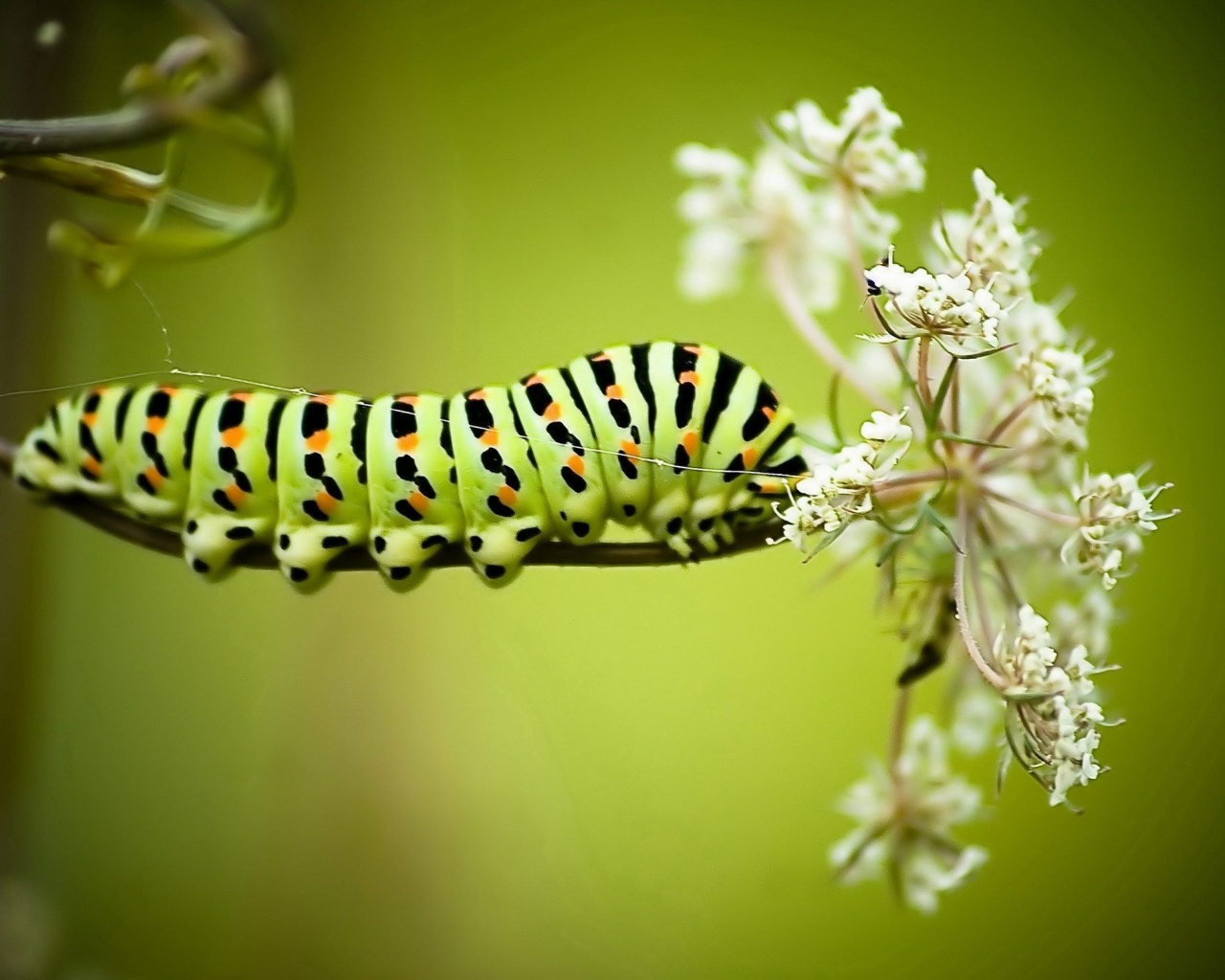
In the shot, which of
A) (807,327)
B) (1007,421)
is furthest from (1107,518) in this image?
(807,327)

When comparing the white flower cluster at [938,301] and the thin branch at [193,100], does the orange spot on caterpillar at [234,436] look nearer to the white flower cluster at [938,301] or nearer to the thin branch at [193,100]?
the thin branch at [193,100]

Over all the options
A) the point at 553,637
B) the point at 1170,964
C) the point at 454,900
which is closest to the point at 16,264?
the point at 553,637

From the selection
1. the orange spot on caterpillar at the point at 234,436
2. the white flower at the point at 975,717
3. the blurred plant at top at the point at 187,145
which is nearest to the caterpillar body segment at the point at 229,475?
the orange spot on caterpillar at the point at 234,436

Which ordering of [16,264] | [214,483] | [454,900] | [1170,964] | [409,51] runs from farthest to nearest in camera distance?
[454,900]
[409,51]
[1170,964]
[16,264]
[214,483]

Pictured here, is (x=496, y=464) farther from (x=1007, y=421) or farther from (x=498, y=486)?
(x=1007, y=421)

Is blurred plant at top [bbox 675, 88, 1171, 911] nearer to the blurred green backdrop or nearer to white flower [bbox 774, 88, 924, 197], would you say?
white flower [bbox 774, 88, 924, 197]

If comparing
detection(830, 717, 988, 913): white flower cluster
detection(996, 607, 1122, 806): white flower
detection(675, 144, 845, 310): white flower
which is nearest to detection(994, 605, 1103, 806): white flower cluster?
detection(996, 607, 1122, 806): white flower

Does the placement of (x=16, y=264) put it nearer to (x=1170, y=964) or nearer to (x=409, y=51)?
(x=409, y=51)

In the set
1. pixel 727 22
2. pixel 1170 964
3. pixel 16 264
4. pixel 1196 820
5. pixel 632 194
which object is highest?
pixel 727 22
